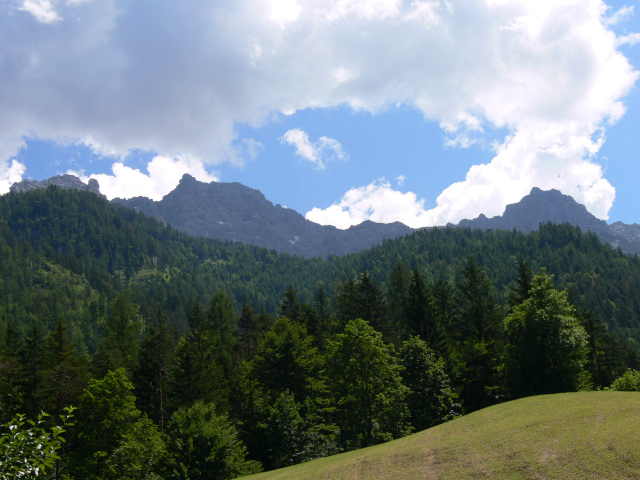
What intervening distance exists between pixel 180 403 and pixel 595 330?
173ft

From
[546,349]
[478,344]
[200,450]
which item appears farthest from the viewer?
[478,344]

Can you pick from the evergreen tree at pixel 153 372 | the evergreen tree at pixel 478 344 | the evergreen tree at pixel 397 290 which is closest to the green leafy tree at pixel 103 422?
the evergreen tree at pixel 153 372

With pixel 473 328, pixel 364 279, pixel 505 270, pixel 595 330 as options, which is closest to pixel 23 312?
pixel 364 279

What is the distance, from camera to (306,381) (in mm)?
45750

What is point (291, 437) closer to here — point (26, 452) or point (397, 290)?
point (397, 290)

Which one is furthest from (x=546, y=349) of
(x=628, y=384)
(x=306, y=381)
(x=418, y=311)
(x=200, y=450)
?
(x=200, y=450)

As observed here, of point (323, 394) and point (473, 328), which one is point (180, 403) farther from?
point (473, 328)

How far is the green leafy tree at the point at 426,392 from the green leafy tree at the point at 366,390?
1119mm

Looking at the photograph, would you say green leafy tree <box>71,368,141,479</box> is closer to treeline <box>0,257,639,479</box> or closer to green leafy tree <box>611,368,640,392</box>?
treeline <box>0,257,639,479</box>

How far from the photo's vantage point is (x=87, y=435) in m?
38.6

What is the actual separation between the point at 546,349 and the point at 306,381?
2298 cm

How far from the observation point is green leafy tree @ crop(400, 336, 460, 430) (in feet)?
125

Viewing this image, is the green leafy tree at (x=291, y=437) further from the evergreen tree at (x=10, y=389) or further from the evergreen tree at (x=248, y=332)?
the evergreen tree at (x=10, y=389)

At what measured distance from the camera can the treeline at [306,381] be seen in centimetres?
3406
